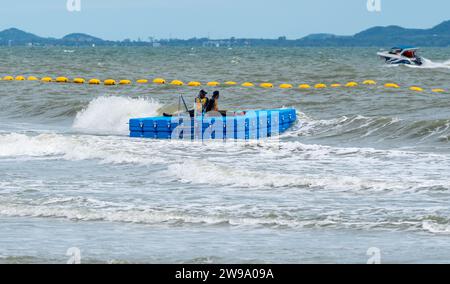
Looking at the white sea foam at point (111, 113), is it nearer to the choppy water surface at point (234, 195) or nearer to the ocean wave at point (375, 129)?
the choppy water surface at point (234, 195)

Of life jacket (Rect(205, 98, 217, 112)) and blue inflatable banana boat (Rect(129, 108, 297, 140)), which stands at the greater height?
life jacket (Rect(205, 98, 217, 112))

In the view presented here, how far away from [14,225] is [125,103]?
77.2ft

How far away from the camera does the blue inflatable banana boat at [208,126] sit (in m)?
25.6

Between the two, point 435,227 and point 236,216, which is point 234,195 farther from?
point 435,227

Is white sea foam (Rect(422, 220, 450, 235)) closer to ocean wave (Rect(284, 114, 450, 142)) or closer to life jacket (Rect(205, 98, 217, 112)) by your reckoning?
life jacket (Rect(205, 98, 217, 112))

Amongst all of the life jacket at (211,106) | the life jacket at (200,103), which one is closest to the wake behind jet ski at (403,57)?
the life jacket at (211,106)

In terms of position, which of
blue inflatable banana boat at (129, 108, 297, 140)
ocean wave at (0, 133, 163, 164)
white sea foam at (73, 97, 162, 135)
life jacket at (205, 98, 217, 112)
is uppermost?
life jacket at (205, 98, 217, 112)

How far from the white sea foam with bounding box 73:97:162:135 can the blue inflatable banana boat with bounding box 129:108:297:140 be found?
5.91m

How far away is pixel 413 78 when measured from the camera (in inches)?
2404

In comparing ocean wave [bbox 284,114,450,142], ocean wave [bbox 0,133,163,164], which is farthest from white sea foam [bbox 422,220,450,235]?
ocean wave [bbox 284,114,450,142]

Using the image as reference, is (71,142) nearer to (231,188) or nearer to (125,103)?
(231,188)

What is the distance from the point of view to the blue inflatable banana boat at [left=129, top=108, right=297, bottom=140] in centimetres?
2562

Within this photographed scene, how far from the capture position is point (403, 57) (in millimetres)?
83438

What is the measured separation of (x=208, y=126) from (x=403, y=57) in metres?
60.7
